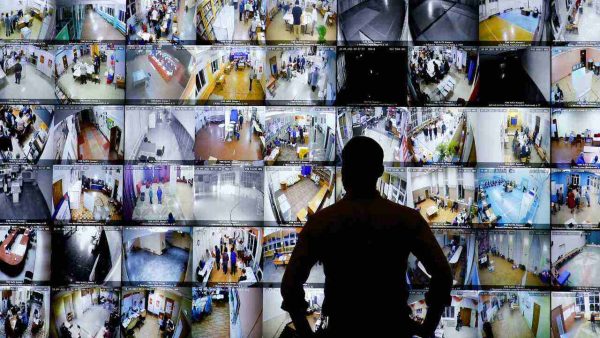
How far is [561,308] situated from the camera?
4.20 m

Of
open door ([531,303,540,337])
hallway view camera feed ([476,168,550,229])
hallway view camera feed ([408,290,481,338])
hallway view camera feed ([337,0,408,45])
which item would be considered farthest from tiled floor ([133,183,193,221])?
open door ([531,303,540,337])

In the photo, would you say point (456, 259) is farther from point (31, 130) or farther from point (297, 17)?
point (31, 130)

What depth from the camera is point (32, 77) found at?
14.0 ft

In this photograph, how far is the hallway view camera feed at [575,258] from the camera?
419 cm

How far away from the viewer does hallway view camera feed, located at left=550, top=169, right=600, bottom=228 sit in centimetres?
420

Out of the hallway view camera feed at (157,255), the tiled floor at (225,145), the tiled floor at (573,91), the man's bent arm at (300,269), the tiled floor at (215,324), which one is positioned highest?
the tiled floor at (573,91)

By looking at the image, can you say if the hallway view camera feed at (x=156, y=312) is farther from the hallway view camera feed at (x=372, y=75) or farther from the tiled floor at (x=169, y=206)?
the hallway view camera feed at (x=372, y=75)

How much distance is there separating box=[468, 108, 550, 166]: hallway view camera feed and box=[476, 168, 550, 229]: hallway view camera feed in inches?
2.6

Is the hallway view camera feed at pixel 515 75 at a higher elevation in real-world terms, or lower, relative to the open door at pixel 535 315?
higher

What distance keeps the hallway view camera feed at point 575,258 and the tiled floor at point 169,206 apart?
2211 millimetres

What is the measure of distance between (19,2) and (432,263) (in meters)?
3.25

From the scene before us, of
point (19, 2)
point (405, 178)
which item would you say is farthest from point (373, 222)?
point (19, 2)

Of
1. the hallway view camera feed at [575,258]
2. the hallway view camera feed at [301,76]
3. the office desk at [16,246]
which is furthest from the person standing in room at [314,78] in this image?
the office desk at [16,246]

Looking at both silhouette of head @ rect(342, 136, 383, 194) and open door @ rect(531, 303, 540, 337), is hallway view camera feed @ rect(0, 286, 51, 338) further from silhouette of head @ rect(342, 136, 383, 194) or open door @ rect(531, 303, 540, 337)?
open door @ rect(531, 303, 540, 337)
